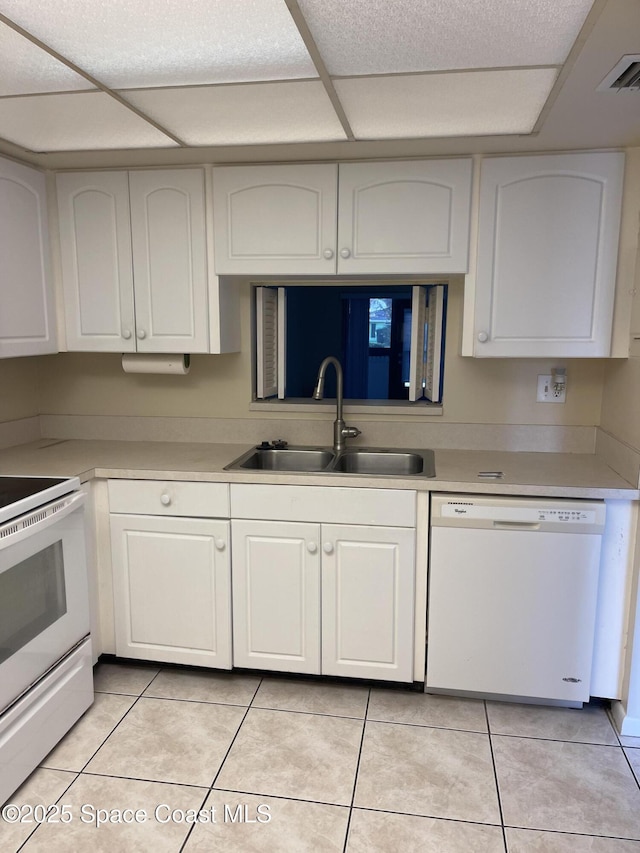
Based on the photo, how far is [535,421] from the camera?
2.68m

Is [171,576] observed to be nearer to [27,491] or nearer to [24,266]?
[27,491]

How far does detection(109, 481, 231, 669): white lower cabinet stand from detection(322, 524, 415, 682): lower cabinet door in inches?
15.9

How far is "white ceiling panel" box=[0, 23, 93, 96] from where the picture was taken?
1483mm

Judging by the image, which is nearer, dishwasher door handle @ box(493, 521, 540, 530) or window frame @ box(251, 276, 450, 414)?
dishwasher door handle @ box(493, 521, 540, 530)

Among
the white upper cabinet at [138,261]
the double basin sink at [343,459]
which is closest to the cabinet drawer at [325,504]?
the double basin sink at [343,459]

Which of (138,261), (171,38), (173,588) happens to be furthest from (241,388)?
(171,38)

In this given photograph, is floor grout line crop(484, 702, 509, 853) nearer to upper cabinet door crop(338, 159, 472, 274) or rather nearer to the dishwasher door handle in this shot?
the dishwasher door handle

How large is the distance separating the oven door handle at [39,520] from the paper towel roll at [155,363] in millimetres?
739

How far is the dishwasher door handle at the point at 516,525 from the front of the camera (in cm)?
218

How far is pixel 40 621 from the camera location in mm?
1994

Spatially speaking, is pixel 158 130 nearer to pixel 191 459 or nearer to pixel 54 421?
pixel 191 459

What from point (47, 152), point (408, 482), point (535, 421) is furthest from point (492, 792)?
point (47, 152)

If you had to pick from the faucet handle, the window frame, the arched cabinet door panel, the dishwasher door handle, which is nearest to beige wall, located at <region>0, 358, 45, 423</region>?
the arched cabinet door panel

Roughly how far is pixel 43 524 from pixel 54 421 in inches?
48.5
